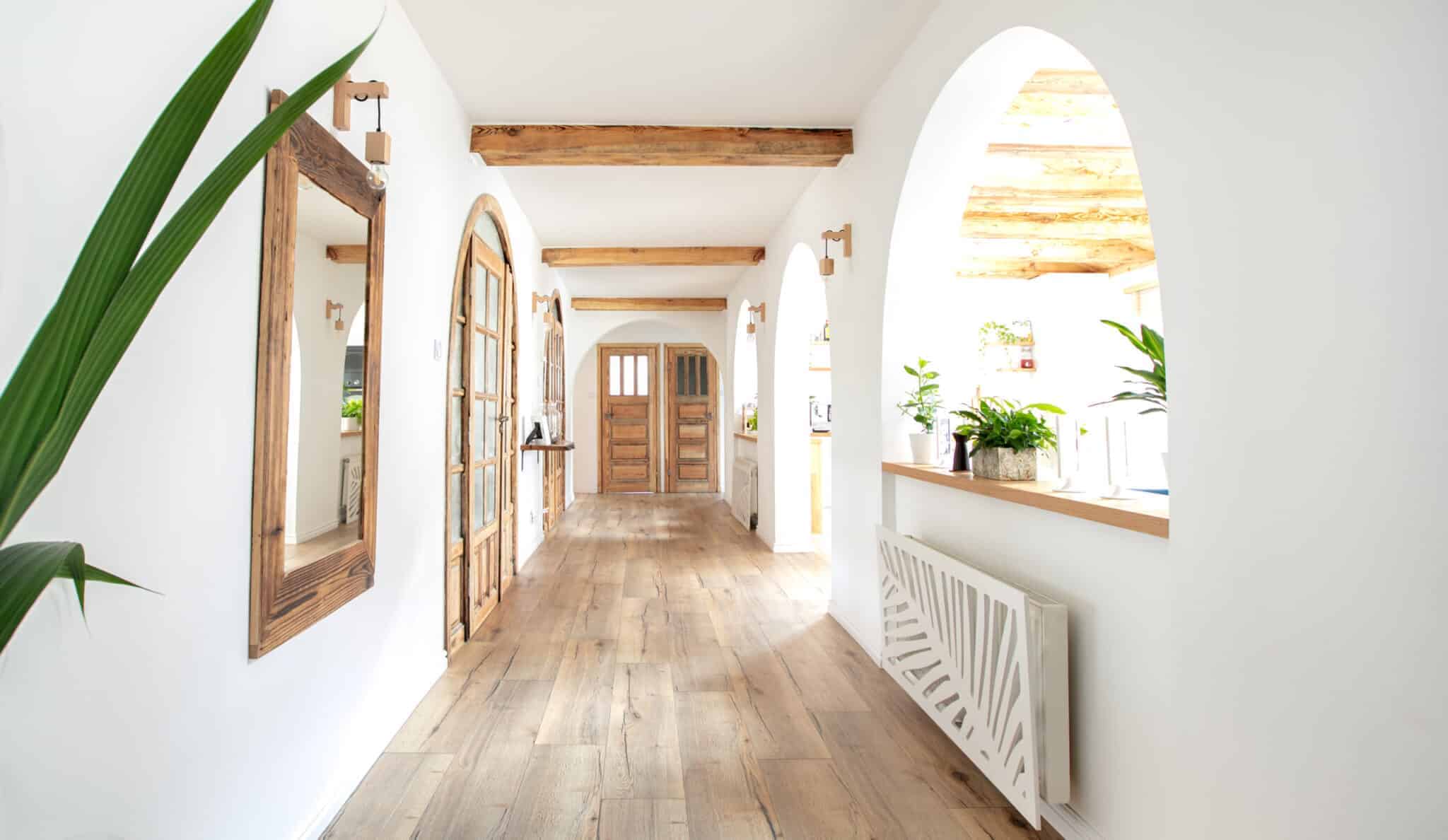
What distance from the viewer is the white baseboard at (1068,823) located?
1678 millimetres

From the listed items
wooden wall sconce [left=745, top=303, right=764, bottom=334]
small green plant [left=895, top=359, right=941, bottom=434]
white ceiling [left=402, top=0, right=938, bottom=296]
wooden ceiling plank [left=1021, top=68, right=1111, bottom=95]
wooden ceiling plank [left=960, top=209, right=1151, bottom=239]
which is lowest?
small green plant [left=895, top=359, right=941, bottom=434]

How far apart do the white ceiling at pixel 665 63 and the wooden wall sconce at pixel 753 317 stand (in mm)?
1784

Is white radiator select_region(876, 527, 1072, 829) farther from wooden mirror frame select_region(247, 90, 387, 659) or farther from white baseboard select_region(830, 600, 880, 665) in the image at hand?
wooden mirror frame select_region(247, 90, 387, 659)

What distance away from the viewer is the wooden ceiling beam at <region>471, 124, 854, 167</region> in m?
3.37

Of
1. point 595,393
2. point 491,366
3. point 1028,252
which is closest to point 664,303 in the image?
point 595,393

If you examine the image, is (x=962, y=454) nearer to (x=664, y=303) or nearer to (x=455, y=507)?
(x=455, y=507)

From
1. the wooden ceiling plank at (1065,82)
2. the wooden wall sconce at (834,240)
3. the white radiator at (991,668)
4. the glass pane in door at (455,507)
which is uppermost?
the wooden ceiling plank at (1065,82)

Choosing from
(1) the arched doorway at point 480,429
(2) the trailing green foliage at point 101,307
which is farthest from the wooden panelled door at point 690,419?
(2) the trailing green foliage at point 101,307

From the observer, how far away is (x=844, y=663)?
303 cm

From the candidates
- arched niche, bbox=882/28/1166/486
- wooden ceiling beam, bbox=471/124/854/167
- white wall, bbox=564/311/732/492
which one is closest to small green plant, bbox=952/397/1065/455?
arched niche, bbox=882/28/1166/486

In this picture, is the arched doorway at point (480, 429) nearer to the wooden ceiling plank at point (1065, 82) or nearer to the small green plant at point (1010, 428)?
the small green plant at point (1010, 428)

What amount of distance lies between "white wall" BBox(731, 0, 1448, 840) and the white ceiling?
1.12 m

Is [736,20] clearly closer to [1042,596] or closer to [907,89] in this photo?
[907,89]

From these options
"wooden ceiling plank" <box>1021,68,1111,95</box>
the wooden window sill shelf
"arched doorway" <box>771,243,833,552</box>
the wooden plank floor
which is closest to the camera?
the wooden window sill shelf
